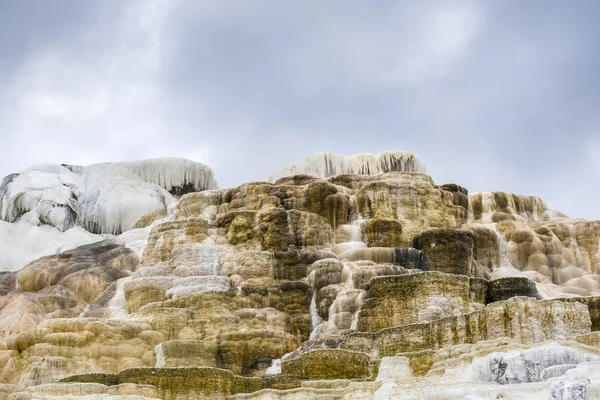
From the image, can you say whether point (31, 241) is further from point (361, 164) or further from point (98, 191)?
point (361, 164)

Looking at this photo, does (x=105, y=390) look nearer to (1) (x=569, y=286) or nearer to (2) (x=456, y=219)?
(1) (x=569, y=286)

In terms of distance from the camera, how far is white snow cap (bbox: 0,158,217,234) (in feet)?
202

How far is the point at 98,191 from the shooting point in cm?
6359

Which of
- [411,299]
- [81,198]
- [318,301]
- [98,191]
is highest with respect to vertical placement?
[98,191]

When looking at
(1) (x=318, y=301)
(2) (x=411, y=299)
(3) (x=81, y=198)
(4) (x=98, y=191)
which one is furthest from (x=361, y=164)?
(2) (x=411, y=299)

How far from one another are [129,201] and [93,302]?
19.3m

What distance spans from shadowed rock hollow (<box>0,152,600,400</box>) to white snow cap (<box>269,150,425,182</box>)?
1251 centimetres

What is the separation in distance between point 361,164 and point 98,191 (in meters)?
16.5

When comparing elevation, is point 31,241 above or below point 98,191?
below

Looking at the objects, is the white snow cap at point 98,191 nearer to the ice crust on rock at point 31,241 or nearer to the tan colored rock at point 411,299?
the ice crust on rock at point 31,241

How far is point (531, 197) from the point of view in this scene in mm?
55219

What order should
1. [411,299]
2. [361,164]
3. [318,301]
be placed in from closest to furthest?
[411,299] → [318,301] → [361,164]

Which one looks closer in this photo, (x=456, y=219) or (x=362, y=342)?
(x=362, y=342)

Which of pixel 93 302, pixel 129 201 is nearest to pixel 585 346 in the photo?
pixel 93 302
